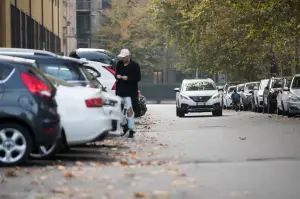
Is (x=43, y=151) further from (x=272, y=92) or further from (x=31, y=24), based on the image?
(x=31, y=24)

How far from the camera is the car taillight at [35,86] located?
12602 mm

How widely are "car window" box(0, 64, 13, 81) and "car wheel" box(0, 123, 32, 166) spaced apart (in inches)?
27.2

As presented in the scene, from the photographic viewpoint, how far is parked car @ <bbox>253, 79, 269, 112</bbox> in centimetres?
4122

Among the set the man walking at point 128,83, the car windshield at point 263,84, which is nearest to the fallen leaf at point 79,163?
the man walking at point 128,83

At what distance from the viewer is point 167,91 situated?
9069cm

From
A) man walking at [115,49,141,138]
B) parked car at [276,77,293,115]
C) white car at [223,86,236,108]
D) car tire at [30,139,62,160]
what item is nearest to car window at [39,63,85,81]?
car tire at [30,139,62,160]

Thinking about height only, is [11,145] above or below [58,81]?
below

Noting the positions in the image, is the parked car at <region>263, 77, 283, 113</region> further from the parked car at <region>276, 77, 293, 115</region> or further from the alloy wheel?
the alloy wheel

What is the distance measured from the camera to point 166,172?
1145cm

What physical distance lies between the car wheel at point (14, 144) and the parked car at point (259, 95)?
94.0 ft

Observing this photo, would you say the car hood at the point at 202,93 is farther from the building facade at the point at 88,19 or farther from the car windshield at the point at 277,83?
the building facade at the point at 88,19

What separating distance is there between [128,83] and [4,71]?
6594 millimetres

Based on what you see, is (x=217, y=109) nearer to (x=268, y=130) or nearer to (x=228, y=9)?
(x=228, y=9)

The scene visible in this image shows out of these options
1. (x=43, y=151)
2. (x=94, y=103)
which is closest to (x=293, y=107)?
(x=94, y=103)
